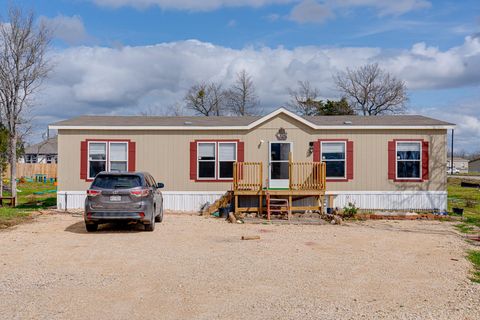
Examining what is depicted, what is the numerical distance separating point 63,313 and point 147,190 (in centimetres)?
675

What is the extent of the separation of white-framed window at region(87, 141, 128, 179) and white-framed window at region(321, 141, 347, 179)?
7.62 meters

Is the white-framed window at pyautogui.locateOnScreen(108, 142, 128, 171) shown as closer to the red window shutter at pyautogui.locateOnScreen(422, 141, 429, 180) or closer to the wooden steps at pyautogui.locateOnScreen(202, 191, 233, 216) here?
the wooden steps at pyautogui.locateOnScreen(202, 191, 233, 216)

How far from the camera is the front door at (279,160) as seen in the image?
60.8 ft

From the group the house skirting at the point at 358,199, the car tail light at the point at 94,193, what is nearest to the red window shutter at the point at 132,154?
the house skirting at the point at 358,199

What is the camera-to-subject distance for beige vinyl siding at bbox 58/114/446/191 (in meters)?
18.5

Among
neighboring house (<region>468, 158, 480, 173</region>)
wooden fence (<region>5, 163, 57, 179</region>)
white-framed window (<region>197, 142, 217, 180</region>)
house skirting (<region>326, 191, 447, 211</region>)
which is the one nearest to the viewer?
house skirting (<region>326, 191, 447, 211</region>)

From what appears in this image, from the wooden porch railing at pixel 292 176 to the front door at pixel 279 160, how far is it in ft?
1.19

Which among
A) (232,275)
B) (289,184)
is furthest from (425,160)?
(232,275)

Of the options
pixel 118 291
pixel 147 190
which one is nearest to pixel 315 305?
pixel 118 291

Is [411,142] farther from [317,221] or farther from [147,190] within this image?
[147,190]

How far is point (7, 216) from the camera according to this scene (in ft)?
52.2

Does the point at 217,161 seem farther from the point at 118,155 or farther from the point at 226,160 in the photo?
the point at 118,155

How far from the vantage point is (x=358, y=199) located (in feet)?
60.7

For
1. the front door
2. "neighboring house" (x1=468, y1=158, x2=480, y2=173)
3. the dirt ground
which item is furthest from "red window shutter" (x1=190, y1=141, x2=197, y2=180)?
"neighboring house" (x1=468, y1=158, x2=480, y2=173)
